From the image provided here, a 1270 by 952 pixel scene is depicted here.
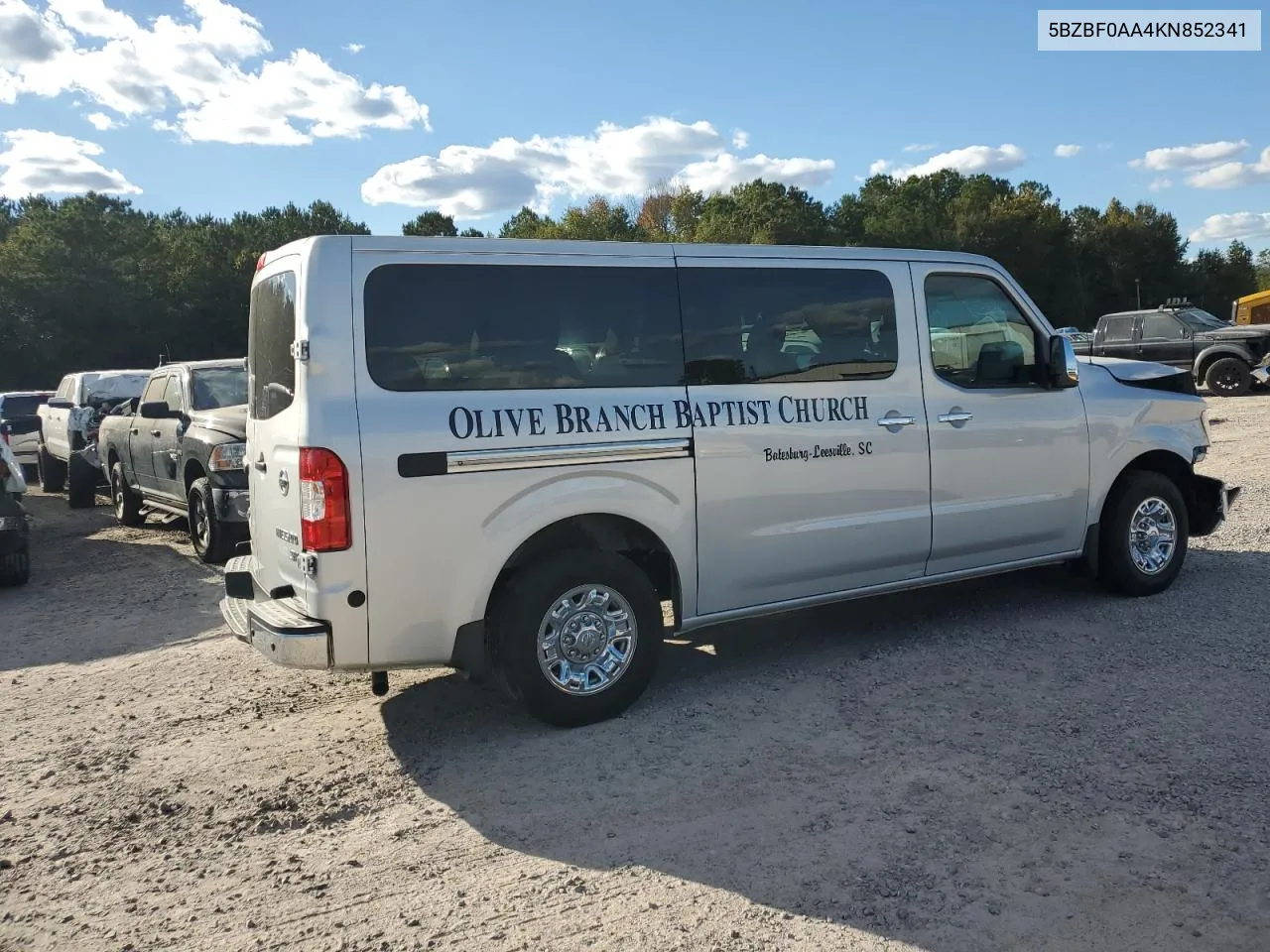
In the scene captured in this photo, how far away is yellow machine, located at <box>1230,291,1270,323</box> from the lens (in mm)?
23344

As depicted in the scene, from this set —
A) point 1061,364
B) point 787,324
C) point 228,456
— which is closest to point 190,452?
point 228,456

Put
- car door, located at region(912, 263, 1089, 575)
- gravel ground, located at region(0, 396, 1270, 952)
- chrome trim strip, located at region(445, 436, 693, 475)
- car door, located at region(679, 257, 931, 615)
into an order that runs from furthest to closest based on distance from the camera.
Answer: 1. car door, located at region(912, 263, 1089, 575)
2. car door, located at region(679, 257, 931, 615)
3. chrome trim strip, located at region(445, 436, 693, 475)
4. gravel ground, located at region(0, 396, 1270, 952)

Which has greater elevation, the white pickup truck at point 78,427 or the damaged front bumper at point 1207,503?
the white pickup truck at point 78,427

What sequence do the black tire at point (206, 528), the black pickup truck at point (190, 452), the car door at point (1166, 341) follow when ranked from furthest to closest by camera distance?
the car door at point (1166, 341), the black tire at point (206, 528), the black pickup truck at point (190, 452)

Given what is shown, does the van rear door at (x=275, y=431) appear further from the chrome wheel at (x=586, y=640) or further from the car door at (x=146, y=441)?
the car door at (x=146, y=441)

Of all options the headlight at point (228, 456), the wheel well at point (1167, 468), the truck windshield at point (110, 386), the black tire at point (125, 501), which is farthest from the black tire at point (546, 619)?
the truck windshield at point (110, 386)

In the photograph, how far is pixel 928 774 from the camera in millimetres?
4133

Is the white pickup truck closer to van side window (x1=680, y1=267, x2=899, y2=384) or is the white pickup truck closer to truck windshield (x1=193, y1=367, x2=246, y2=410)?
truck windshield (x1=193, y1=367, x2=246, y2=410)

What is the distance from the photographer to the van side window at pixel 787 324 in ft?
16.7

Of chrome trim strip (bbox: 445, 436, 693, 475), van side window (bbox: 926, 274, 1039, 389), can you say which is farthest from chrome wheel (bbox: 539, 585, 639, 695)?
van side window (bbox: 926, 274, 1039, 389)

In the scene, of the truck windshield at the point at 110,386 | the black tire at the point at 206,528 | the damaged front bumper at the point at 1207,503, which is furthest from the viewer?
the truck windshield at the point at 110,386

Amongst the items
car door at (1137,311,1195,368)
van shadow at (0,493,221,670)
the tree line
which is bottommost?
van shadow at (0,493,221,670)

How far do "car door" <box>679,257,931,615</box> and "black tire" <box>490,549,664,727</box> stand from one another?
41 cm

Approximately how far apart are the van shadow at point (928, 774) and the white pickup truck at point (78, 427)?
11.3 meters
